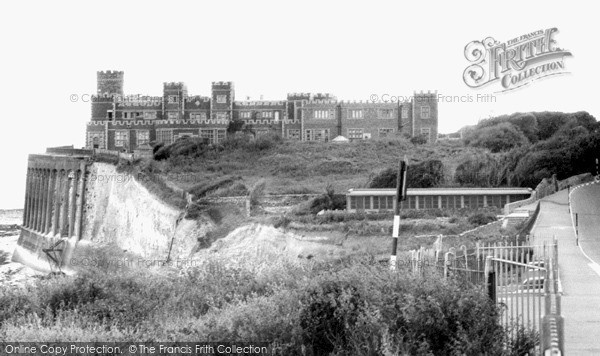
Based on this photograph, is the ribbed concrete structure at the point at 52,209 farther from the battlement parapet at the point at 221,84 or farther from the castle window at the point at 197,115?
the battlement parapet at the point at 221,84

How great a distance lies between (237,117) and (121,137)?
1163cm

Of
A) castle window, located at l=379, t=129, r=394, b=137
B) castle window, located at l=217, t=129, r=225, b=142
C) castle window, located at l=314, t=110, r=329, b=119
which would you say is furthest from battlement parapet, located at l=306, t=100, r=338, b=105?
castle window, located at l=217, t=129, r=225, b=142

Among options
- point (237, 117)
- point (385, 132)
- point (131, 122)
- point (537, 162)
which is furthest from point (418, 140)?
point (131, 122)

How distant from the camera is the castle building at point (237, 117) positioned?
9781 cm

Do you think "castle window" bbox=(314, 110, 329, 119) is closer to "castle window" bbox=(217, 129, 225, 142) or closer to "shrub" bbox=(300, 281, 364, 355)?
"castle window" bbox=(217, 129, 225, 142)

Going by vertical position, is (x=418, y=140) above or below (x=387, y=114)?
below

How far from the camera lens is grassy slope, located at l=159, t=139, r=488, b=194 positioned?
80906 millimetres

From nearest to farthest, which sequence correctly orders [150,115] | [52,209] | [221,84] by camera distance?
[52,209] → [221,84] → [150,115]

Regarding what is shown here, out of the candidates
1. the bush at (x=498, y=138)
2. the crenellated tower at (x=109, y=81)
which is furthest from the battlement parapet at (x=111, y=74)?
the bush at (x=498, y=138)

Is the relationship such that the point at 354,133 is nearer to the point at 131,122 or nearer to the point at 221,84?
the point at 221,84

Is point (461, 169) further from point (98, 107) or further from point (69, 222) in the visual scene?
point (98, 107)

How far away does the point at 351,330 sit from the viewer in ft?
53.7

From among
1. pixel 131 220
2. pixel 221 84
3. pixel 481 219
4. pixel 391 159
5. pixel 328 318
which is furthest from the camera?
pixel 221 84

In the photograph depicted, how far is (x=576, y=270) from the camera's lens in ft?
82.0
